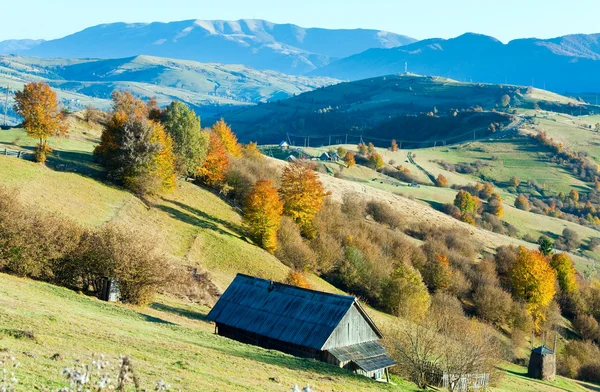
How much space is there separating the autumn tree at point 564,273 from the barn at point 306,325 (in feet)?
216

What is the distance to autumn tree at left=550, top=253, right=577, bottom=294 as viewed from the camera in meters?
96.1

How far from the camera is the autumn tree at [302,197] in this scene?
82938 millimetres

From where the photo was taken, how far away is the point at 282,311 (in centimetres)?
3950

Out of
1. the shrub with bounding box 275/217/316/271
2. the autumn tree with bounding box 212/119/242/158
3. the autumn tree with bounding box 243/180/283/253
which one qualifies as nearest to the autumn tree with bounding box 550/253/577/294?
the shrub with bounding box 275/217/316/271

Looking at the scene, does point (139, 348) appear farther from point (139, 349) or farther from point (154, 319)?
point (154, 319)

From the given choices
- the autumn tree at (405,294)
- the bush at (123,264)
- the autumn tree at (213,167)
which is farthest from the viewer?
the autumn tree at (213,167)

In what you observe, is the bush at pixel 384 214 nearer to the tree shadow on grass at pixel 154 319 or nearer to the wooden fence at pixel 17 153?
the wooden fence at pixel 17 153

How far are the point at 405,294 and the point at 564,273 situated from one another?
40.1m

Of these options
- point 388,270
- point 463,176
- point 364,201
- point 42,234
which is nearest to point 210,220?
point 388,270

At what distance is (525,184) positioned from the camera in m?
195

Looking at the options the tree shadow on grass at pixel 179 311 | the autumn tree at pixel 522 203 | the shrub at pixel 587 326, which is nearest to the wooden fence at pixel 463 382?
the tree shadow on grass at pixel 179 311

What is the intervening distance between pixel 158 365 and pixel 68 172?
5061 centimetres

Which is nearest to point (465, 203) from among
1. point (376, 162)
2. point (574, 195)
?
point (376, 162)

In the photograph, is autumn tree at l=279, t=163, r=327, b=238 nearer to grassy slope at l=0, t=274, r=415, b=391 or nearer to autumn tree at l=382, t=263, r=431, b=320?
autumn tree at l=382, t=263, r=431, b=320
